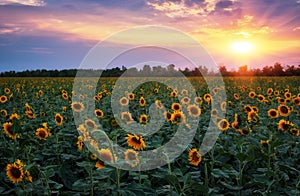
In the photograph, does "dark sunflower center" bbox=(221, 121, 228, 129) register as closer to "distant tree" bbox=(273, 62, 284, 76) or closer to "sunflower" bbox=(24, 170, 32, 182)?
"sunflower" bbox=(24, 170, 32, 182)

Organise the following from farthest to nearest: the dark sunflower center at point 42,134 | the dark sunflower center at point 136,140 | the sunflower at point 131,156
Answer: the dark sunflower center at point 42,134, the dark sunflower center at point 136,140, the sunflower at point 131,156

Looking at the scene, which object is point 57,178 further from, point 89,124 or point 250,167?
point 250,167

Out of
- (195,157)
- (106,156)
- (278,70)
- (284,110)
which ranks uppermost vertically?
(278,70)

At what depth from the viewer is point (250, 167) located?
3.70 meters

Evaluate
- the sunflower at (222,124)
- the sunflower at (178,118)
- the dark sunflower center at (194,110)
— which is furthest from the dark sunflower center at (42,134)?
the dark sunflower center at (194,110)

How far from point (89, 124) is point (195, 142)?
145 centimetres

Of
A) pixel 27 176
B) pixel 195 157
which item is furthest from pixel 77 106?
pixel 27 176

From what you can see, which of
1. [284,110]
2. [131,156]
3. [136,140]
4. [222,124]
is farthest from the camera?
[284,110]

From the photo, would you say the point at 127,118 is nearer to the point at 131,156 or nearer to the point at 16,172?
the point at 131,156

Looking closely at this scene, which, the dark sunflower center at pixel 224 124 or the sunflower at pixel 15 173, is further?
the dark sunflower center at pixel 224 124

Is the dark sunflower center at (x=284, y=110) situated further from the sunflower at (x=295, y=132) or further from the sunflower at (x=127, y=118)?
the sunflower at (x=127, y=118)

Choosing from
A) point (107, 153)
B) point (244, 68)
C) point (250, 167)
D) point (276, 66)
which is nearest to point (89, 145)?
point (107, 153)

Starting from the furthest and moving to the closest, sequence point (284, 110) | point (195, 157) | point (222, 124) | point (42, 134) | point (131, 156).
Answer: point (284, 110) → point (222, 124) → point (42, 134) → point (195, 157) → point (131, 156)

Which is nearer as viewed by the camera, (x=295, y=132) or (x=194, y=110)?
(x=295, y=132)
